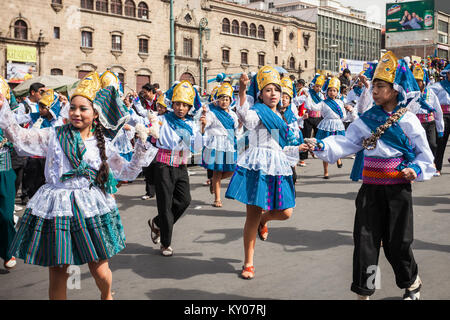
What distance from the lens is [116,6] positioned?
4259cm

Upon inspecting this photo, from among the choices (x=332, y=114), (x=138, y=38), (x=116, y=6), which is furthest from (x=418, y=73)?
(x=116, y=6)

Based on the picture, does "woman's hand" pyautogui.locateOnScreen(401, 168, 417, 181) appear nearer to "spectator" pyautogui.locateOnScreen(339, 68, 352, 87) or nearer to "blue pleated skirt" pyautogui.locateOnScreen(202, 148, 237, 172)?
"blue pleated skirt" pyautogui.locateOnScreen(202, 148, 237, 172)

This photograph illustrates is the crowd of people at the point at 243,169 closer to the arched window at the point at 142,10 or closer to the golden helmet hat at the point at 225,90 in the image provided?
the golden helmet hat at the point at 225,90

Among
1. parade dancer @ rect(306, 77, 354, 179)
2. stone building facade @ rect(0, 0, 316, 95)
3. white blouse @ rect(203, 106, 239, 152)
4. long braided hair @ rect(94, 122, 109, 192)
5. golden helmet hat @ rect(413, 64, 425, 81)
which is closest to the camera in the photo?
long braided hair @ rect(94, 122, 109, 192)

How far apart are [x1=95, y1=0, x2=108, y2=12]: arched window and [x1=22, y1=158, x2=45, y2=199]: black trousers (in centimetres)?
3495

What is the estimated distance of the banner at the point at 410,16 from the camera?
62.1m

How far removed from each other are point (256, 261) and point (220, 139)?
4.18 metres

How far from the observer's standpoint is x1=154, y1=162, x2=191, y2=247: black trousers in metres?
5.80

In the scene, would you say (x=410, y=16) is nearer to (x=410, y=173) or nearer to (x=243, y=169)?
(x=243, y=169)

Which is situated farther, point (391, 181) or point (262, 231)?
point (262, 231)

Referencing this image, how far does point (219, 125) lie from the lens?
939cm

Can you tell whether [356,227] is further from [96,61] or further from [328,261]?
[96,61]

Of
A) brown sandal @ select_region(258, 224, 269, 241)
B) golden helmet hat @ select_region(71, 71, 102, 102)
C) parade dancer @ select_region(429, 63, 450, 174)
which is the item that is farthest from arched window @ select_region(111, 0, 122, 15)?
golden helmet hat @ select_region(71, 71, 102, 102)
